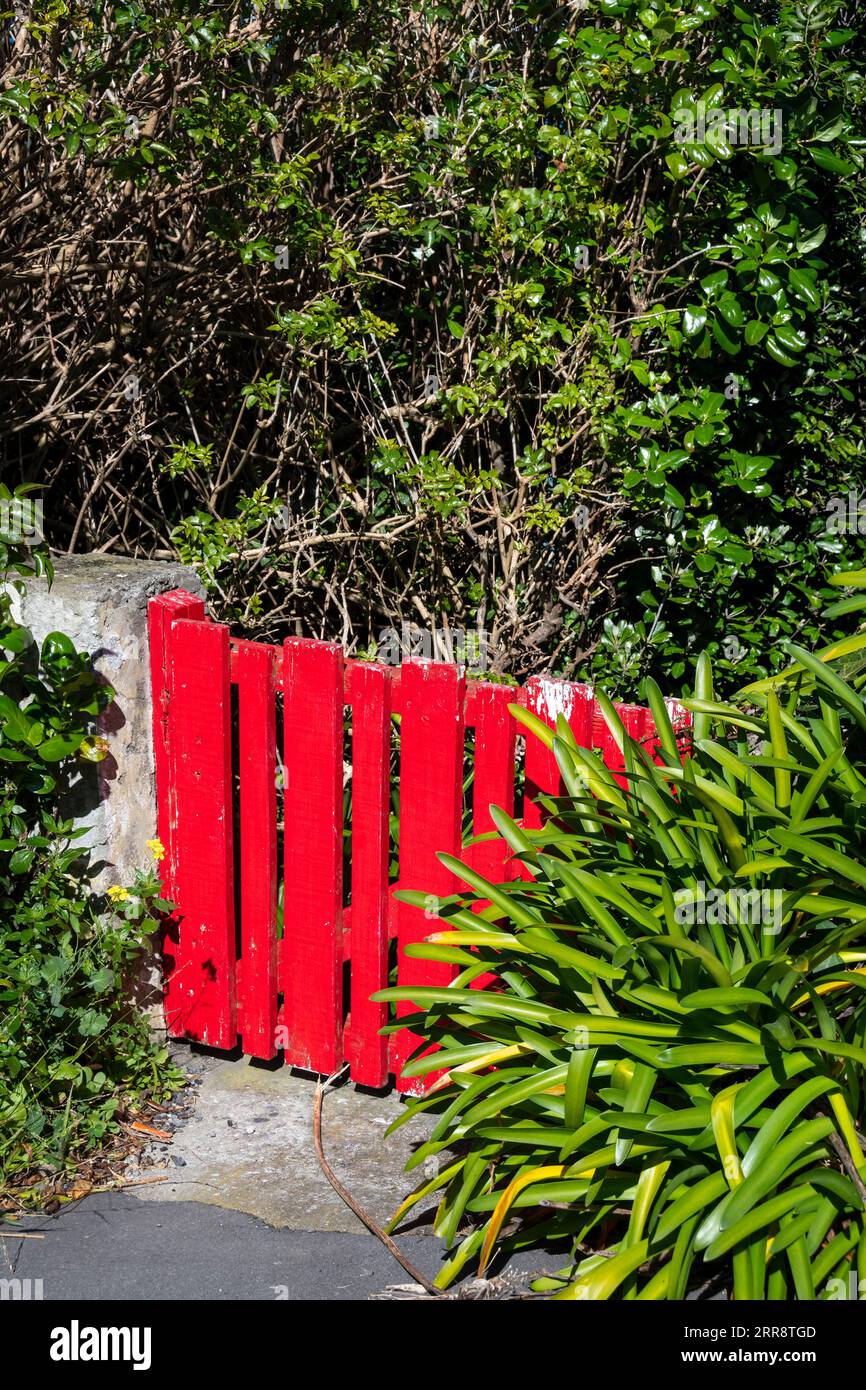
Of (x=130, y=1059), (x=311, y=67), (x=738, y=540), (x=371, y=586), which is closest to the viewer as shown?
(x=130, y=1059)

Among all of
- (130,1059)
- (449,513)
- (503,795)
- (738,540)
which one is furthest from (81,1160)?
(738,540)

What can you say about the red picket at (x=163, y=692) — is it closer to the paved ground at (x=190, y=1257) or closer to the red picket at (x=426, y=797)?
the red picket at (x=426, y=797)

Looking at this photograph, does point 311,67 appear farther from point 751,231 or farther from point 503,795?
point 503,795

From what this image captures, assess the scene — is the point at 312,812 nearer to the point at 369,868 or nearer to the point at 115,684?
the point at 369,868

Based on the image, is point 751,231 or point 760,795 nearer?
point 760,795

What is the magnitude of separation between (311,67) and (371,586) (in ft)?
5.85

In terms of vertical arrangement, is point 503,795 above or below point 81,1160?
above

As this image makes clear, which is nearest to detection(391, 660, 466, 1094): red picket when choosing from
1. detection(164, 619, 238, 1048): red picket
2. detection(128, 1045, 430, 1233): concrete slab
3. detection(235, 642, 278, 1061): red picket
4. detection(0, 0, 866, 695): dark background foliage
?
detection(128, 1045, 430, 1233): concrete slab

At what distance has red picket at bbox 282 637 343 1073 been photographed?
3492 millimetres

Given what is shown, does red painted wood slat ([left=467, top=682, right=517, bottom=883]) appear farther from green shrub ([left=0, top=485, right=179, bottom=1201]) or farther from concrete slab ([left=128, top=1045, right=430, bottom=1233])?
green shrub ([left=0, top=485, right=179, bottom=1201])

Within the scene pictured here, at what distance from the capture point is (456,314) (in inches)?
190

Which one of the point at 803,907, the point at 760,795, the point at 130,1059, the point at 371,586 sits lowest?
the point at 130,1059

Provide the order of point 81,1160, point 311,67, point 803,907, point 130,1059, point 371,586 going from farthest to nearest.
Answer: point 371,586, point 311,67, point 130,1059, point 81,1160, point 803,907

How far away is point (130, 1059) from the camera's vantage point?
357cm
